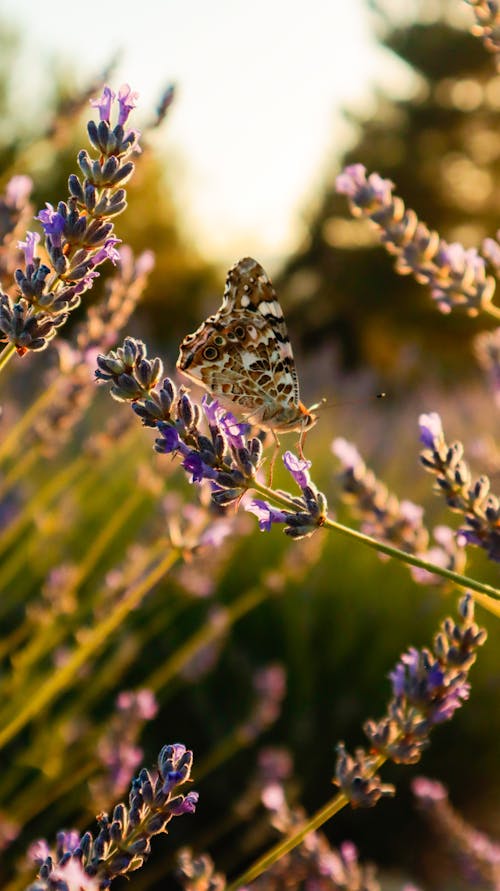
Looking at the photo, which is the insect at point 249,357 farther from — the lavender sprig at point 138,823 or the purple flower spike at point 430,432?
the lavender sprig at point 138,823

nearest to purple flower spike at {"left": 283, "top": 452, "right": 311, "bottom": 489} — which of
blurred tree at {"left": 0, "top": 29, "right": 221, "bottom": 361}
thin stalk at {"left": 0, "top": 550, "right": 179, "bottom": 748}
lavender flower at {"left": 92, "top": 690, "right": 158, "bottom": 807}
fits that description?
thin stalk at {"left": 0, "top": 550, "right": 179, "bottom": 748}

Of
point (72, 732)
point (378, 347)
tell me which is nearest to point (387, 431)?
point (72, 732)

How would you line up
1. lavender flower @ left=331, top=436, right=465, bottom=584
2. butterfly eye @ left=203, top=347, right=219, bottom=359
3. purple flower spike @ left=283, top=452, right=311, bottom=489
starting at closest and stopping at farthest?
purple flower spike @ left=283, top=452, right=311, bottom=489 → lavender flower @ left=331, top=436, right=465, bottom=584 → butterfly eye @ left=203, top=347, right=219, bottom=359

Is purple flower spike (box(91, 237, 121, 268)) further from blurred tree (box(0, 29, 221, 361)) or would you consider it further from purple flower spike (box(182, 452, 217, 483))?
blurred tree (box(0, 29, 221, 361))

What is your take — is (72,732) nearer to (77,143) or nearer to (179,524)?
(179,524)

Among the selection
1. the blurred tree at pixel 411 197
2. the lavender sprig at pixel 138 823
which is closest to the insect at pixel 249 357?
the lavender sprig at pixel 138 823

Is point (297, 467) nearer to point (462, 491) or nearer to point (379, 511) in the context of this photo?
point (462, 491)
